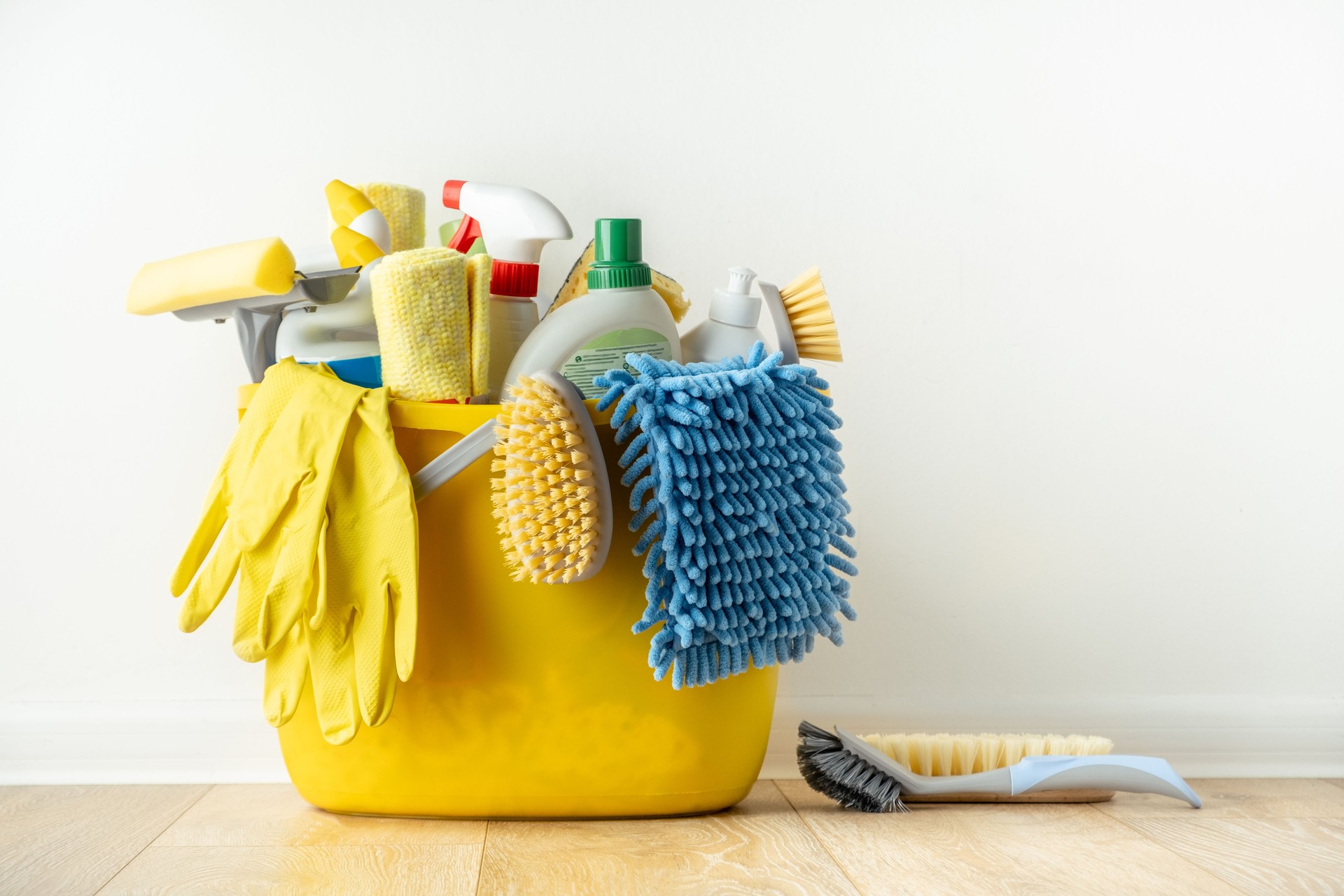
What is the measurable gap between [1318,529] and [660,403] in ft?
2.34

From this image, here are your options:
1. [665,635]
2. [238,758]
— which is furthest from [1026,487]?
[238,758]

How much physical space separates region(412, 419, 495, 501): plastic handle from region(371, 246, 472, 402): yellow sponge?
0.04m

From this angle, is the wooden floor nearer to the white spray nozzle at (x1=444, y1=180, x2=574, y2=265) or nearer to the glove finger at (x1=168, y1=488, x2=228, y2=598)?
the glove finger at (x1=168, y1=488, x2=228, y2=598)

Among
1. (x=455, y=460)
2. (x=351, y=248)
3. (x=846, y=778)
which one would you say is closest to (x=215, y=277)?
(x=351, y=248)

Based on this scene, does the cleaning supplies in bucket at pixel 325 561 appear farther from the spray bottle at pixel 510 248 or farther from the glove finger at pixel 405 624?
the spray bottle at pixel 510 248

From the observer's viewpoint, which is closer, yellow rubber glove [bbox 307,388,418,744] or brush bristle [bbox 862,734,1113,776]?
yellow rubber glove [bbox 307,388,418,744]

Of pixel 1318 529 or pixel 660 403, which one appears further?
pixel 1318 529

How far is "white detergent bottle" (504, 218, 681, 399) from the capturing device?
26.4 inches

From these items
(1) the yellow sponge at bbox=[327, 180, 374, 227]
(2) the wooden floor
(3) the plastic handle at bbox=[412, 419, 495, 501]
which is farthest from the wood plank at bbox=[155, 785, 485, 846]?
(1) the yellow sponge at bbox=[327, 180, 374, 227]

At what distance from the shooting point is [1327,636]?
3.10ft

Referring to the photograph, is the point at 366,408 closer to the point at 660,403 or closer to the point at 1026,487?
the point at 660,403

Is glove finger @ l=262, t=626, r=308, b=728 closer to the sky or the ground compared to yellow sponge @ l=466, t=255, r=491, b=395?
closer to the ground

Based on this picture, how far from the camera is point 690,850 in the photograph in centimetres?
62

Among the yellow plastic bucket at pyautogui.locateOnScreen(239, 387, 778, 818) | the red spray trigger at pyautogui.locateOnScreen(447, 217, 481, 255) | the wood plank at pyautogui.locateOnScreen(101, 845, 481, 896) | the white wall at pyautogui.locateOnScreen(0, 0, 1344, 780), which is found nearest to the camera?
the wood plank at pyautogui.locateOnScreen(101, 845, 481, 896)
